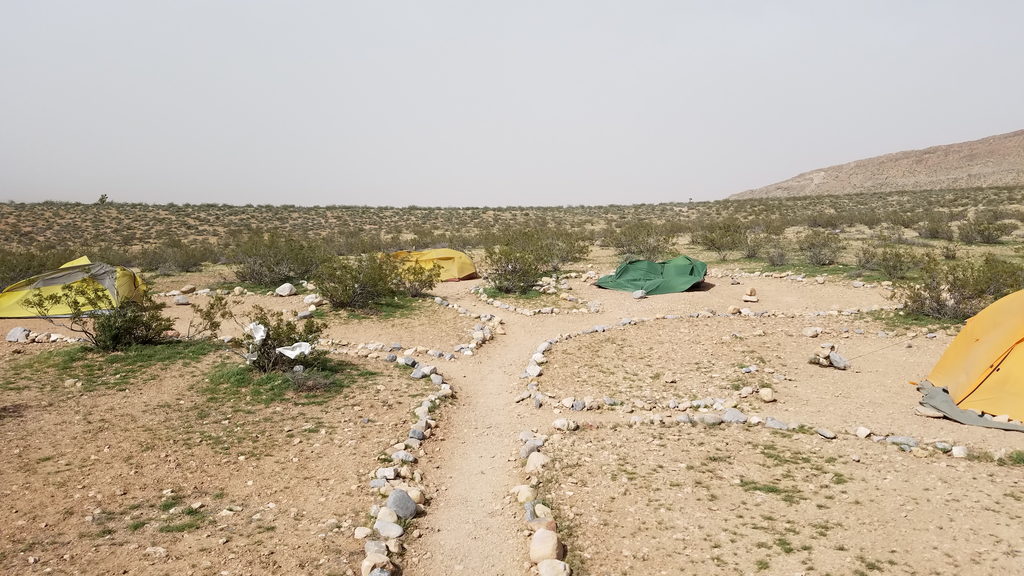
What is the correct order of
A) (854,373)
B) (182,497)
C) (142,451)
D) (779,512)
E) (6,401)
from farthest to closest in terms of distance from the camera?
(854,373) < (6,401) < (142,451) < (182,497) < (779,512)

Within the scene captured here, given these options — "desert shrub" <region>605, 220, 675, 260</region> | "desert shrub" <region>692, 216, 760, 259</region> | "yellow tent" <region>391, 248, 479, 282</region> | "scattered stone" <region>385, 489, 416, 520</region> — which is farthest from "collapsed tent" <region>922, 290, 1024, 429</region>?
"desert shrub" <region>692, 216, 760, 259</region>

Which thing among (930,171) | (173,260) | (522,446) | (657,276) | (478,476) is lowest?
(478,476)

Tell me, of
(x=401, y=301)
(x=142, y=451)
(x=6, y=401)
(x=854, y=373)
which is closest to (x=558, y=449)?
(x=142, y=451)

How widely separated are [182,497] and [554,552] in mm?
3724

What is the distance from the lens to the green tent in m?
15.3

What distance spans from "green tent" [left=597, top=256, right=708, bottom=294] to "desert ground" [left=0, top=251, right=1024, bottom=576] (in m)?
4.92

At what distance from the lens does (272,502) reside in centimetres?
521

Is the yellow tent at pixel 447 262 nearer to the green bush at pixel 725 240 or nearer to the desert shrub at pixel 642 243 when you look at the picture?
the desert shrub at pixel 642 243

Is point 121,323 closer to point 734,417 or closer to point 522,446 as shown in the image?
point 522,446

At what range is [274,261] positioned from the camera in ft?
56.2

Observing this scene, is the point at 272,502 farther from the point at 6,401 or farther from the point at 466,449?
the point at 6,401

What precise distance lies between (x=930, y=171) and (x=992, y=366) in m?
106

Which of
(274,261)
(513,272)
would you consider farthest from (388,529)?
(274,261)

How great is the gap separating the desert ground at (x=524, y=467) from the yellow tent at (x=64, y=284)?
296cm
